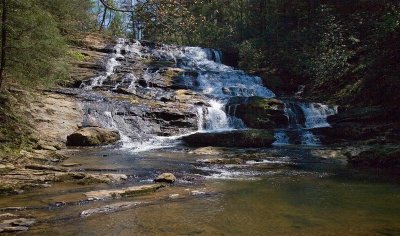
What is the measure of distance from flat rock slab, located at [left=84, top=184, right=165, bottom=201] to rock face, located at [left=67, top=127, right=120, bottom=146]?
363 inches

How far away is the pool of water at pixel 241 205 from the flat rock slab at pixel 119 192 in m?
0.28

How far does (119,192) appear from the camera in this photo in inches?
322

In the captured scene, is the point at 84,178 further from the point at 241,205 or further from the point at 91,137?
the point at 91,137

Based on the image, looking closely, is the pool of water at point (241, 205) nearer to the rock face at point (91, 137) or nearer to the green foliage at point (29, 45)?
the green foliage at point (29, 45)

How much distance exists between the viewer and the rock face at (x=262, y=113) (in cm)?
2223

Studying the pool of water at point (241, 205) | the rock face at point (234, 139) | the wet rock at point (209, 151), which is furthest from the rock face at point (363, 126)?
the pool of water at point (241, 205)

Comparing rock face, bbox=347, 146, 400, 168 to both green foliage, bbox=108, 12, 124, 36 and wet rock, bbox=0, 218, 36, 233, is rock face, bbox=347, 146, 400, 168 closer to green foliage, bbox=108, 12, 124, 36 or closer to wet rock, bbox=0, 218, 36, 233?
wet rock, bbox=0, 218, 36, 233

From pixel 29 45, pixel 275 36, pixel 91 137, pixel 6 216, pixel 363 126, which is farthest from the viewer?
pixel 275 36

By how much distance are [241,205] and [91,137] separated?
11.4 meters

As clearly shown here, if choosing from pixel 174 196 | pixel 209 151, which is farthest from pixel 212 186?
pixel 209 151

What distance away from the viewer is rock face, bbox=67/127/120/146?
56.6ft

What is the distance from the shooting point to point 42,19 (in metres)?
13.2

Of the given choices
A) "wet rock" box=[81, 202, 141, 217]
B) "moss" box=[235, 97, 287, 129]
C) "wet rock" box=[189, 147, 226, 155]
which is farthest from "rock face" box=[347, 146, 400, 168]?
"wet rock" box=[81, 202, 141, 217]

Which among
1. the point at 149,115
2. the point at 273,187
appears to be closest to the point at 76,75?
the point at 149,115
